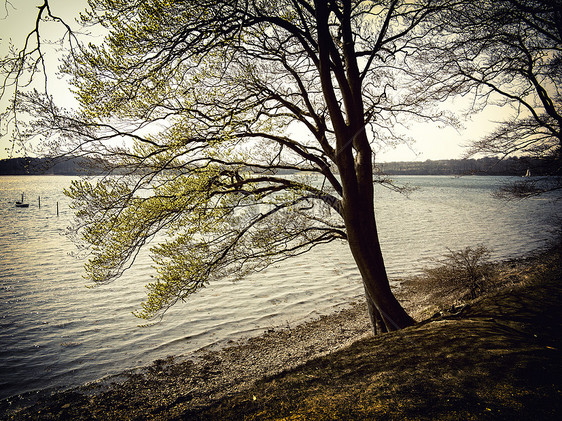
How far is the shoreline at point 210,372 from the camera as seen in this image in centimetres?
670

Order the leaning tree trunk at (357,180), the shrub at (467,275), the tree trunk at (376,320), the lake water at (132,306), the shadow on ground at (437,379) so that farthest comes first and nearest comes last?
the shrub at (467,275) < the lake water at (132,306) < the tree trunk at (376,320) < the leaning tree trunk at (357,180) < the shadow on ground at (437,379)

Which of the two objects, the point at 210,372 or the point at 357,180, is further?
the point at 210,372

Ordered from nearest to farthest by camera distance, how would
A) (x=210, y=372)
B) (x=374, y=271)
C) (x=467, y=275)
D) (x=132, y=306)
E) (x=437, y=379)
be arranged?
(x=437, y=379) < (x=374, y=271) < (x=210, y=372) < (x=467, y=275) < (x=132, y=306)

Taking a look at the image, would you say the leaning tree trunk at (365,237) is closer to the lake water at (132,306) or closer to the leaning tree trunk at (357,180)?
the leaning tree trunk at (357,180)

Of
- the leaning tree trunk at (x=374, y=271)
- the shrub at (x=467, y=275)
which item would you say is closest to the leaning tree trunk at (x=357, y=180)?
the leaning tree trunk at (x=374, y=271)

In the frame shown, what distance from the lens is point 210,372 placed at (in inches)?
320

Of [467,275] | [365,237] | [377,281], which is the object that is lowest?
[467,275]

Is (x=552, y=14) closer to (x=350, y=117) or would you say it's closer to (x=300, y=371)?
(x=350, y=117)

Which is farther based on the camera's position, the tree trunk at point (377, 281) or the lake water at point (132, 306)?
the lake water at point (132, 306)

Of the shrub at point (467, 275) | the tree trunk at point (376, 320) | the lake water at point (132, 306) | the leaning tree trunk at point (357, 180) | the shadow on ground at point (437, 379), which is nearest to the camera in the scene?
the shadow on ground at point (437, 379)

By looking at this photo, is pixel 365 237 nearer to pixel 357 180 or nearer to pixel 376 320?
pixel 357 180

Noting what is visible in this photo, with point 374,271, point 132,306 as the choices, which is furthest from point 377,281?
point 132,306

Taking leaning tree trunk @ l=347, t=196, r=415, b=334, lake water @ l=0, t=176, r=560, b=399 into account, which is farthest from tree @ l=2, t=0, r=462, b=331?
lake water @ l=0, t=176, r=560, b=399

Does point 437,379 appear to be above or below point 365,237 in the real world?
below
